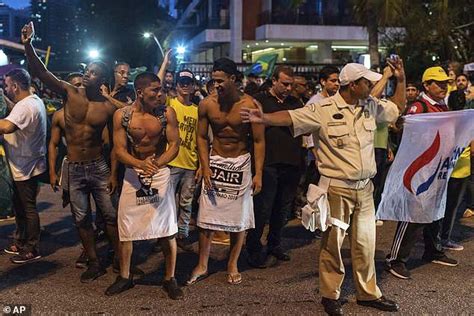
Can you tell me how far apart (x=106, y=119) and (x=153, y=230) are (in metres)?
1.25

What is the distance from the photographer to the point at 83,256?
19.4 ft

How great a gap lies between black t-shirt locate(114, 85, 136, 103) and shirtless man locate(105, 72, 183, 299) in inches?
65.3

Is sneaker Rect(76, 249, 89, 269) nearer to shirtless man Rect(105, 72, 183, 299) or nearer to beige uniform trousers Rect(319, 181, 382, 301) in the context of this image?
shirtless man Rect(105, 72, 183, 299)

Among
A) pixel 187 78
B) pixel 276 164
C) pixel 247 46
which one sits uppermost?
pixel 247 46

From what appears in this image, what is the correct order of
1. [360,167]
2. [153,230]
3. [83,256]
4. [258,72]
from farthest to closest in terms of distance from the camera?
[258,72] → [83,256] → [153,230] → [360,167]

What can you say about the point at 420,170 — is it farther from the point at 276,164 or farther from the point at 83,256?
the point at 83,256

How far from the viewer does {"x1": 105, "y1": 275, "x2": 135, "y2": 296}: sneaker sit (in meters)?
5.04

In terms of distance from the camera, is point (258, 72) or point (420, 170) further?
point (258, 72)

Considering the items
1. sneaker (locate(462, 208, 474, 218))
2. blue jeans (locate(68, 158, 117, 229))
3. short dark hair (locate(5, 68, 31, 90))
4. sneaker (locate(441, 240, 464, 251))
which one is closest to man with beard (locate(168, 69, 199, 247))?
blue jeans (locate(68, 158, 117, 229))

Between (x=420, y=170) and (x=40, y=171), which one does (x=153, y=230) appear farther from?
(x=420, y=170)

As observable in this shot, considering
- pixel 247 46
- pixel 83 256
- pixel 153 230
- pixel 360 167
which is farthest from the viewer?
pixel 247 46

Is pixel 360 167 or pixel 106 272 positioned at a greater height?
pixel 360 167

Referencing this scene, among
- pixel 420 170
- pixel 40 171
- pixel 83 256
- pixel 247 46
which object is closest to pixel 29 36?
pixel 40 171

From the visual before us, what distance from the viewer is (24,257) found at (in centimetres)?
602
